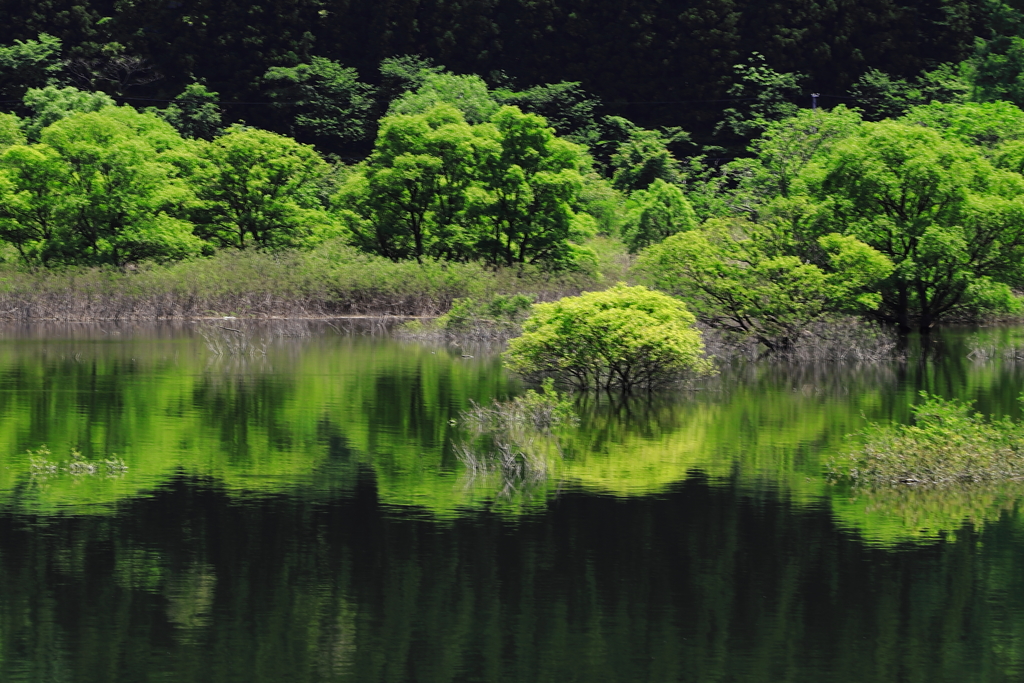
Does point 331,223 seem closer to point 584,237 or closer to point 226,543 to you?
point 584,237

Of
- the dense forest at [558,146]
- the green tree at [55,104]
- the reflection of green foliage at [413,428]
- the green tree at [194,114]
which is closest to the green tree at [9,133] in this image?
the dense forest at [558,146]

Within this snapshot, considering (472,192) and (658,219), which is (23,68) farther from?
(658,219)

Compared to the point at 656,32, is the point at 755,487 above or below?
below

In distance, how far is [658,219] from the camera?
66750 mm

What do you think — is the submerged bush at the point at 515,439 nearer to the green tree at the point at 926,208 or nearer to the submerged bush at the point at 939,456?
the submerged bush at the point at 939,456

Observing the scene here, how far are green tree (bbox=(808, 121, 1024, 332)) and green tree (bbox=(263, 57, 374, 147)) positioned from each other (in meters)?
57.8

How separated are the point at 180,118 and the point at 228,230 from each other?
115 ft

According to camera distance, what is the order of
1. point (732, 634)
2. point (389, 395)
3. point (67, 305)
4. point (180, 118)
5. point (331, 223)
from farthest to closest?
point (180, 118) → point (331, 223) → point (67, 305) → point (389, 395) → point (732, 634)

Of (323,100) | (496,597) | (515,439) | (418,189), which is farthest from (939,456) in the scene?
(323,100)

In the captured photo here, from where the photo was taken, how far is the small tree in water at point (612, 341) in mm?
30250

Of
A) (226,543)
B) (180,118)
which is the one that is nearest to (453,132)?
(180,118)

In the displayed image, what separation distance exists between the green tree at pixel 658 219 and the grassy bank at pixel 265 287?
723 cm

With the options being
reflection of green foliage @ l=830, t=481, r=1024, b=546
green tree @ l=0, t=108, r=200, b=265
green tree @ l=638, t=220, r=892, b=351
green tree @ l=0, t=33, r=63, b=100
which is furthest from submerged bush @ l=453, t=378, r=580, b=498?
green tree @ l=0, t=33, r=63, b=100

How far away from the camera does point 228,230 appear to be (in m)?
64.0
